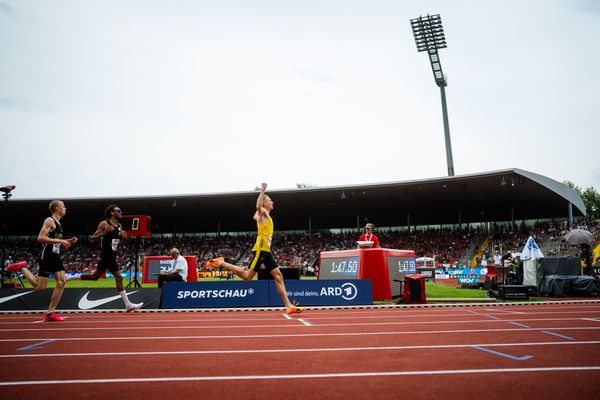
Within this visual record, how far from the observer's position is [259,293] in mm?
10742

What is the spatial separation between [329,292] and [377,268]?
1.68 meters

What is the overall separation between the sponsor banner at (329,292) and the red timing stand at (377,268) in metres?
0.77

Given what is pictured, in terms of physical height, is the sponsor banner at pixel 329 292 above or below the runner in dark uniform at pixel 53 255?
below

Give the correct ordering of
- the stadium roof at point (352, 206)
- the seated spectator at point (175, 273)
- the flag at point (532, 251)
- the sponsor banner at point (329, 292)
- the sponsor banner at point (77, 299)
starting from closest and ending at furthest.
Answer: the sponsor banner at point (77, 299)
the sponsor banner at point (329, 292)
the seated spectator at point (175, 273)
the flag at point (532, 251)
the stadium roof at point (352, 206)

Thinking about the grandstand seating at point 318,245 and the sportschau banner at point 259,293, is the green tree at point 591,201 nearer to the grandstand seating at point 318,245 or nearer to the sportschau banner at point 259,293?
the grandstand seating at point 318,245

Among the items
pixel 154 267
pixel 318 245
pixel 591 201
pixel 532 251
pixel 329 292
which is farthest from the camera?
pixel 591 201

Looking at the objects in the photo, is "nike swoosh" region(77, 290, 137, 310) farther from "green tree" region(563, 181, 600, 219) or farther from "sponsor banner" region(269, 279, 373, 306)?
"green tree" region(563, 181, 600, 219)

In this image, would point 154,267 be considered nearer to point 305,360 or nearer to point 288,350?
point 288,350

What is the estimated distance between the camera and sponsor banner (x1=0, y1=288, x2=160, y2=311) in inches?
392

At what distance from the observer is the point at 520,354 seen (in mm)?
4410

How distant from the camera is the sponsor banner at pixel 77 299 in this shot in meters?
9.96

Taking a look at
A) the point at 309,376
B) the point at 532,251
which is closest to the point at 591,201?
the point at 532,251

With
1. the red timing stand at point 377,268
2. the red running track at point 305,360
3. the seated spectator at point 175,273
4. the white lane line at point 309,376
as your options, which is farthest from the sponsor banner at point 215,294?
the white lane line at point 309,376

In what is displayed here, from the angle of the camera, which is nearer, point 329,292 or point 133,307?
point 133,307
